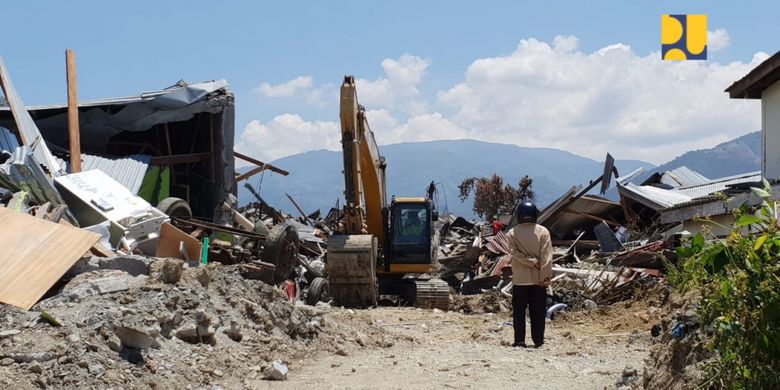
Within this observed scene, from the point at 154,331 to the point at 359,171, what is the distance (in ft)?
28.3

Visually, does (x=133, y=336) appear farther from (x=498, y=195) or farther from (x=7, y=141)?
(x=498, y=195)

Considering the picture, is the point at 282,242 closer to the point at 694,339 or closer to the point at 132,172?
the point at 132,172

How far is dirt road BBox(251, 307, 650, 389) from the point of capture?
24.6 feet

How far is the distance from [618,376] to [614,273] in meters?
9.97

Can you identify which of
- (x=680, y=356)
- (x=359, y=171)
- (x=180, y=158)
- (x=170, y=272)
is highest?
(x=180, y=158)

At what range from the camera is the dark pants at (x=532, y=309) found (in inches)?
390

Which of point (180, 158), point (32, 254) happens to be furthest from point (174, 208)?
point (32, 254)

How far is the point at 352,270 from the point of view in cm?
1557

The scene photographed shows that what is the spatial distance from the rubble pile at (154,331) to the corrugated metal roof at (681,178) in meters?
21.0

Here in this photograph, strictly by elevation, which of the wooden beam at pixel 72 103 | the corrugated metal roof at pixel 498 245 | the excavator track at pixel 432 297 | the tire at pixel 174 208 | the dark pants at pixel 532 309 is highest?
the wooden beam at pixel 72 103

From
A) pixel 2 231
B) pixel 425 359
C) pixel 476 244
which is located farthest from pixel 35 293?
pixel 476 244

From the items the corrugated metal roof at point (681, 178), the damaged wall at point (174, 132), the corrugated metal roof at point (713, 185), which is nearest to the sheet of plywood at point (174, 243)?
the damaged wall at point (174, 132)

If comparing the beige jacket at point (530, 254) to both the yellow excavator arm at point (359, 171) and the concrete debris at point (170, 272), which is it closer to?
the concrete debris at point (170, 272)

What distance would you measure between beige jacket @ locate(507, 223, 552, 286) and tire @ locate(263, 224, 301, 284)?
20.3ft
